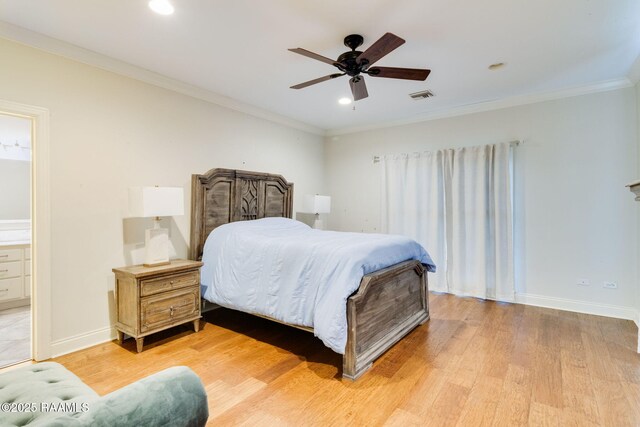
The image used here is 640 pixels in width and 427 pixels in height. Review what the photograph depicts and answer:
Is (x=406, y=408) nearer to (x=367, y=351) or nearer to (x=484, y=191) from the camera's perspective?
(x=367, y=351)

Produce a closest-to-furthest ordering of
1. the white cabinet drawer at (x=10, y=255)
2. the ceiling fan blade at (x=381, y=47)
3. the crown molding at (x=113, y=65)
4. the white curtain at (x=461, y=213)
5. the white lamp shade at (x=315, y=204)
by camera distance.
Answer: the ceiling fan blade at (x=381, y=47) → the crown molding at (x=113, y=65) → the white cabinet drawer at (x=10, y=255) → the white curtain at (x=461, y=213) → the white lamp shade at (x=315, y=204)

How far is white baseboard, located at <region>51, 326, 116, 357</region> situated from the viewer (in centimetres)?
269

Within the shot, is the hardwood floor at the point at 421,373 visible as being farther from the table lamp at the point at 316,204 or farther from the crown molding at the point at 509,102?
the crown molding at the point at 509,102

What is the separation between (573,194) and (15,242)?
684 centimetres

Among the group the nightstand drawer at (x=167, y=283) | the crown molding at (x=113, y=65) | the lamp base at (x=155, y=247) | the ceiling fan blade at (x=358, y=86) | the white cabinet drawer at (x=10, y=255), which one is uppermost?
the crown molding at (x=113, y=65)

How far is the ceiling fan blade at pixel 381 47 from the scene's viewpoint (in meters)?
2.06

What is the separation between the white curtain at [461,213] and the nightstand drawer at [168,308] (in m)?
3.09

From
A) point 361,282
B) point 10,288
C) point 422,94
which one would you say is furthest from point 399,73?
point 10,288

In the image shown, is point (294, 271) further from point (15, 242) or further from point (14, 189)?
point (14, 189)

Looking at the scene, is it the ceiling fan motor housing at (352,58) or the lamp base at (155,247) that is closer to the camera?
the ceiling fan motor housing at (352,58)

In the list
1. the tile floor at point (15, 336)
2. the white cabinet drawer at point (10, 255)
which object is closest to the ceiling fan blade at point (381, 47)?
the tile floor at point (15, 336)

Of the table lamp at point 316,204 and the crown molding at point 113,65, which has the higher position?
the crown molding at point 113,65

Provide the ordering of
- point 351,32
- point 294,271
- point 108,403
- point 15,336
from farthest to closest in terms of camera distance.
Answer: point 15,336
point 294,271
point 351,32
point 108,403

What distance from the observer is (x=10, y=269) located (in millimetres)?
3852
